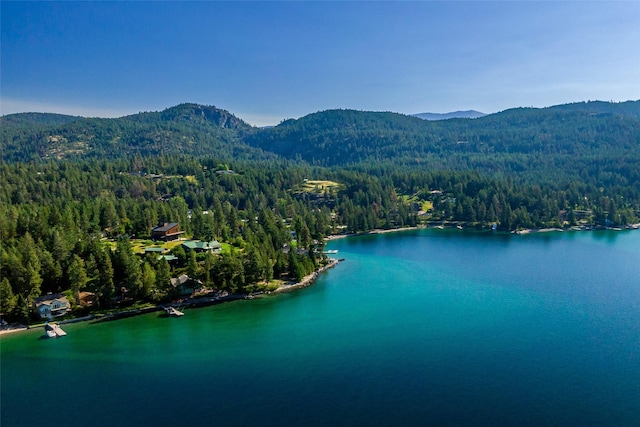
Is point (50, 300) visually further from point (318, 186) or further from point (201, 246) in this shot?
point (318, 186)

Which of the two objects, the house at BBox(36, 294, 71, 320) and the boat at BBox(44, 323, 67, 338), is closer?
the boat at BBox(44, 323, 67, 338)

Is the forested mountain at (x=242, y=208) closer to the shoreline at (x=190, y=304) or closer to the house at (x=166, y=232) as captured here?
the shoreline at (x=190, y=304)

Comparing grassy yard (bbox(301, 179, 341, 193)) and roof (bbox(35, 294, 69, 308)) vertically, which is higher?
grassy yard (bbox(301, 179, 341, 193))

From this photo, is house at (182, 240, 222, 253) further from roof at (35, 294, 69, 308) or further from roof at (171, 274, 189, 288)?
roof at (35, 294, 69, 308)

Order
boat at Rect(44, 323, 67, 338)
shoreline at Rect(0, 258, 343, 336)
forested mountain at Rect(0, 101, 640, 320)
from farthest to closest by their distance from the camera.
Result: forested mountain at Rect(0, 101, 640, 320) → shoreline at Rect(0, 258, 343, 336) → boat at Rect(44, 323, 67, 338)

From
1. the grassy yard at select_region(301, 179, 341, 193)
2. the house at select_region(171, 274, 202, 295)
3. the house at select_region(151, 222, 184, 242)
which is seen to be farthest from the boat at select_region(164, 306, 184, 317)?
the grassy yard at select_region(301, 179, 341, 193)

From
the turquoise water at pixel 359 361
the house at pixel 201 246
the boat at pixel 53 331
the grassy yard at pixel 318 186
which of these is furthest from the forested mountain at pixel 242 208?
the turquoise water at pixel 359 361

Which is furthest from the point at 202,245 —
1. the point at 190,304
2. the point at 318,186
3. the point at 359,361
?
the point at 318,186
